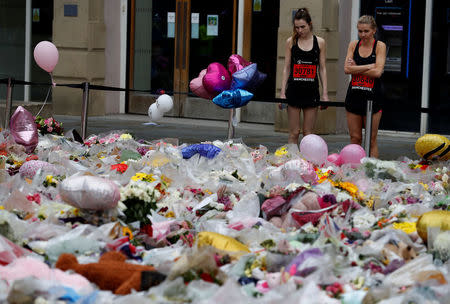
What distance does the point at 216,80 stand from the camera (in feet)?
26.2

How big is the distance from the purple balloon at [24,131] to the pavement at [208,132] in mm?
3286

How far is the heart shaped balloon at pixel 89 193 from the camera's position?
4465 mm

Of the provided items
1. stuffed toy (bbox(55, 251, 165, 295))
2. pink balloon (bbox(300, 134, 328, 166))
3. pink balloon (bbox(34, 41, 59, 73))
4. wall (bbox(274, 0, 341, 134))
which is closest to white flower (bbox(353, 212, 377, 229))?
stuffed toy (bbox(55, 251, 165, 295))

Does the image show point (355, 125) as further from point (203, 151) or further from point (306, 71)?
point (203, 151)

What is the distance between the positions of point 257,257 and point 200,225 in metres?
0.77

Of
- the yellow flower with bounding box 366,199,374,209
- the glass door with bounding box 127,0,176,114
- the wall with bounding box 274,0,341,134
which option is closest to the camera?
the yellow flower with bounding box 366,199,374,209

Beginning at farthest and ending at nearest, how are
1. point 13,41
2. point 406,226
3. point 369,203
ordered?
point 13,41 < point 369,203 < point 406,226

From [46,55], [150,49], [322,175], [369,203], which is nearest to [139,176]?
[322,175]

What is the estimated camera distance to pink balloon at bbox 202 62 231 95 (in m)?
8.00

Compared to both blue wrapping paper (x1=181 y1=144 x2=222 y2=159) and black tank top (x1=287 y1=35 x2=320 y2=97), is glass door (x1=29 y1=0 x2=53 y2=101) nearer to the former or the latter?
black tank top (x1=287 y1=35 x2=320 y2=97)

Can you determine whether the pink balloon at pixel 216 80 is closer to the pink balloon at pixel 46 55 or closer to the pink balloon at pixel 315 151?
the pink balloon at pixel 315 151

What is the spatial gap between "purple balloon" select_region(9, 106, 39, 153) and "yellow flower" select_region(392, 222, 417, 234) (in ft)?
11.6

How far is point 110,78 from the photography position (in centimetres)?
1442

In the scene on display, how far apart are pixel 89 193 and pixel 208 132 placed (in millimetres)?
8076
